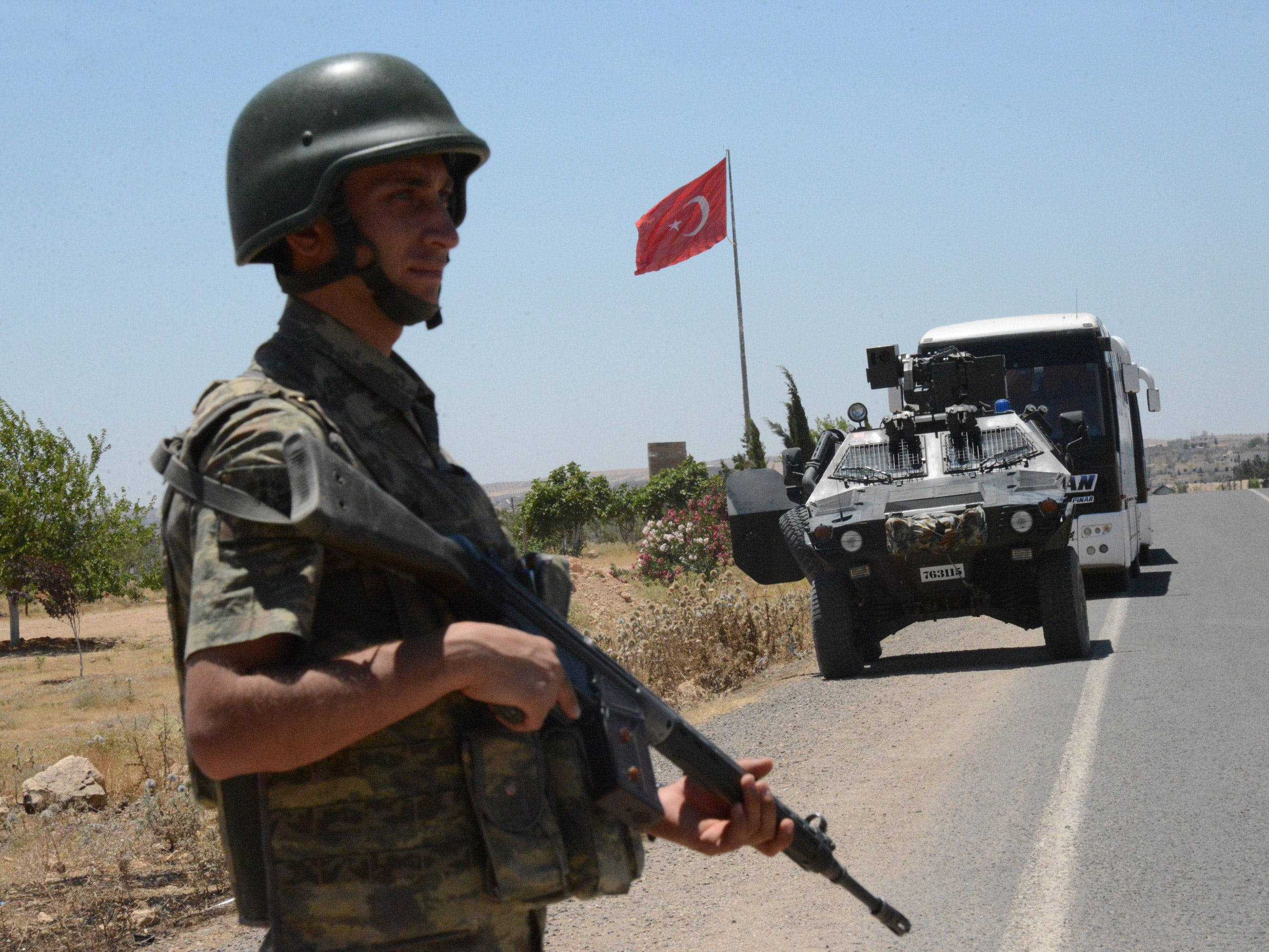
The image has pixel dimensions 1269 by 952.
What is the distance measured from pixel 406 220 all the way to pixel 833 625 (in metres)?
→ 8.86

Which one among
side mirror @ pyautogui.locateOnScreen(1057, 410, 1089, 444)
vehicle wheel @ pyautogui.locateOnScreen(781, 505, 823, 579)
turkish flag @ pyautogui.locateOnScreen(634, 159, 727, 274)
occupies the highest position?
turkish flag @ pyautogui.locateOnScreen(634, 159, 727, 274)

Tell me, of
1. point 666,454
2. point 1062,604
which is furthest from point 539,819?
point 666,454

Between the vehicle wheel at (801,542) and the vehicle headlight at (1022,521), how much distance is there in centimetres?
147

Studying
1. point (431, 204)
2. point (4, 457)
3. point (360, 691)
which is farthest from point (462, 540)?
point (4, 457)

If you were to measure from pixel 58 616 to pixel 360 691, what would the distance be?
28676 millimetres

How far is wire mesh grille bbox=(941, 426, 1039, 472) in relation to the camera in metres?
11.4

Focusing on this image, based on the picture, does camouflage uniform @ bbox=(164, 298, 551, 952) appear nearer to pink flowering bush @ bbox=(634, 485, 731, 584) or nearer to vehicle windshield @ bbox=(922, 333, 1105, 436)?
vehicle windshield @ bbox=(922, 333, 1105, 436)

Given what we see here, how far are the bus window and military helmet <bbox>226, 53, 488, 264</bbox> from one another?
1453 centimetres

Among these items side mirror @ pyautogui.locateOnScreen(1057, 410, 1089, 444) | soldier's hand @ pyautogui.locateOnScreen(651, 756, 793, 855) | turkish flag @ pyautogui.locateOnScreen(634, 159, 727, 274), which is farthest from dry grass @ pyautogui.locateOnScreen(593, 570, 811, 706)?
turkish flag @ pyautogui.locateOnScreen(634, 159, 727, 274)

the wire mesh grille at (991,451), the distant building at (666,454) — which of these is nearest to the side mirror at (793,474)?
the wire mesh grille at (991,451)

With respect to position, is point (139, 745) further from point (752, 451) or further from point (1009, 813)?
point (752, 451)

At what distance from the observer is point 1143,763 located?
6727 mm

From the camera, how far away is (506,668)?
173 cm

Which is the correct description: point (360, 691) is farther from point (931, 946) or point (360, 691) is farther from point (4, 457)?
point (4, 457)
